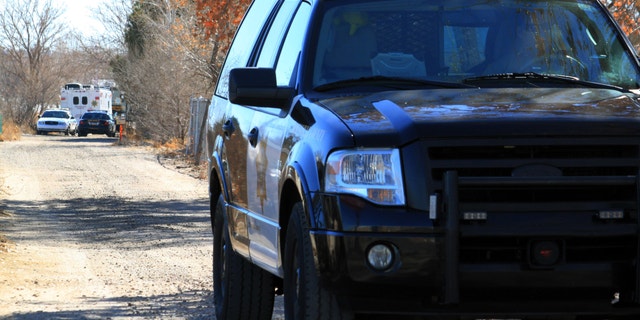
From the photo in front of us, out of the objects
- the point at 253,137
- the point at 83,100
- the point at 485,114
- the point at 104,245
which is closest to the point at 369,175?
the point at 485,114

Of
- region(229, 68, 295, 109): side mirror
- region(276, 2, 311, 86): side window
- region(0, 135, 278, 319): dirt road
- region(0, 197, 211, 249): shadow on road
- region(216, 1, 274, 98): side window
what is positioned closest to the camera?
region(229, 68, 295, 109): side mirror

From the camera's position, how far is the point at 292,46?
6.59m

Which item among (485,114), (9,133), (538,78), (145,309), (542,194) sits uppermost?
(538,78)

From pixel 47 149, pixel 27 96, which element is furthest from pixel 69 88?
pixel 47 149

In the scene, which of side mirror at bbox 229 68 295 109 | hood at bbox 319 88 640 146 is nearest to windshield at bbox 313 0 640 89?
side mirror at bbox 229 68 295 109

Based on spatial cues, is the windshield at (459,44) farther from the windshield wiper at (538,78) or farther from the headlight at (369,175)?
the headlight at (369,175)

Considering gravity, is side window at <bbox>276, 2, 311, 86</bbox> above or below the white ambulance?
above

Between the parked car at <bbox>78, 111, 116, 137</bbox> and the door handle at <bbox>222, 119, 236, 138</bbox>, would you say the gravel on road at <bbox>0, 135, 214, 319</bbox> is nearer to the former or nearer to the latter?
the door handle at <bbox>222, 119, 236, 138</bbox>

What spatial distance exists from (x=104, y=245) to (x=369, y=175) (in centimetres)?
995

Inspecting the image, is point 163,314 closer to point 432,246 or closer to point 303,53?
point 303,53

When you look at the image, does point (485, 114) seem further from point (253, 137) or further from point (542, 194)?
point (253, 137)

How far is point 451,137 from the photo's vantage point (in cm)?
489

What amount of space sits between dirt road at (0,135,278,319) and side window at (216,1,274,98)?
65.2 inches

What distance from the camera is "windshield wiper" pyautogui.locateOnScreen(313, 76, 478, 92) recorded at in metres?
5.88
